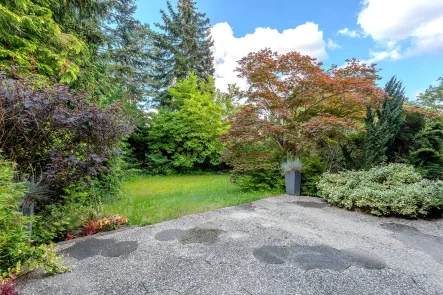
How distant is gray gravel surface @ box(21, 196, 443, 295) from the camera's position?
1.69m

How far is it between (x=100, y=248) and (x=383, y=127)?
570 centimetres

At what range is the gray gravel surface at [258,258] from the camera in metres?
1.69

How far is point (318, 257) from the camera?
2.16 meters

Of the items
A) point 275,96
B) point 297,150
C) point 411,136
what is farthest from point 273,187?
point 411,136

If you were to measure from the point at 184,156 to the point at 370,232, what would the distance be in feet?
30.3

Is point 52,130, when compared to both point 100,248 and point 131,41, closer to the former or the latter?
point 100,248

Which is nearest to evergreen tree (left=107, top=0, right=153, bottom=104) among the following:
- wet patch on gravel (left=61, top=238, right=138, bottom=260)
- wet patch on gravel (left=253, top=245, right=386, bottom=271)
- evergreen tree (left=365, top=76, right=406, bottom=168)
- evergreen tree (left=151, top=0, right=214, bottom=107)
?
evergreen tree (left=151, top=0, right=214, bottom=107)

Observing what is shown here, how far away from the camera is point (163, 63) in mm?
14180

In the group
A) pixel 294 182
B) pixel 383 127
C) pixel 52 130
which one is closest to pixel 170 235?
pixel 52 130

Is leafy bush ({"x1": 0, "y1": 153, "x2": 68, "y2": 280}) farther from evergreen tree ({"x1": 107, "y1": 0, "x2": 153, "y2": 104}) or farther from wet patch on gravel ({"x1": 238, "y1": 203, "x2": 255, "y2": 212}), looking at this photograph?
evergreen tree ({"x1": 107, "y1": 0, "x2": 153, "y2": 104})

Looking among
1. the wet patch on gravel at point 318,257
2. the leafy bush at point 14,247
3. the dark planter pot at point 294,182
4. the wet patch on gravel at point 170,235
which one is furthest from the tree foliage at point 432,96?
the leafy bush at point 14,247

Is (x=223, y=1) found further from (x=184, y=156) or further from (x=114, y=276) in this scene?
(x=114, y=276)

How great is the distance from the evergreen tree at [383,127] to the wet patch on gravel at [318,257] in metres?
3.36

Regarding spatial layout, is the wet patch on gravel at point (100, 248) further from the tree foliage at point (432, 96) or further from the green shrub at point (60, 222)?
the tree foliage at point (432, 96)
